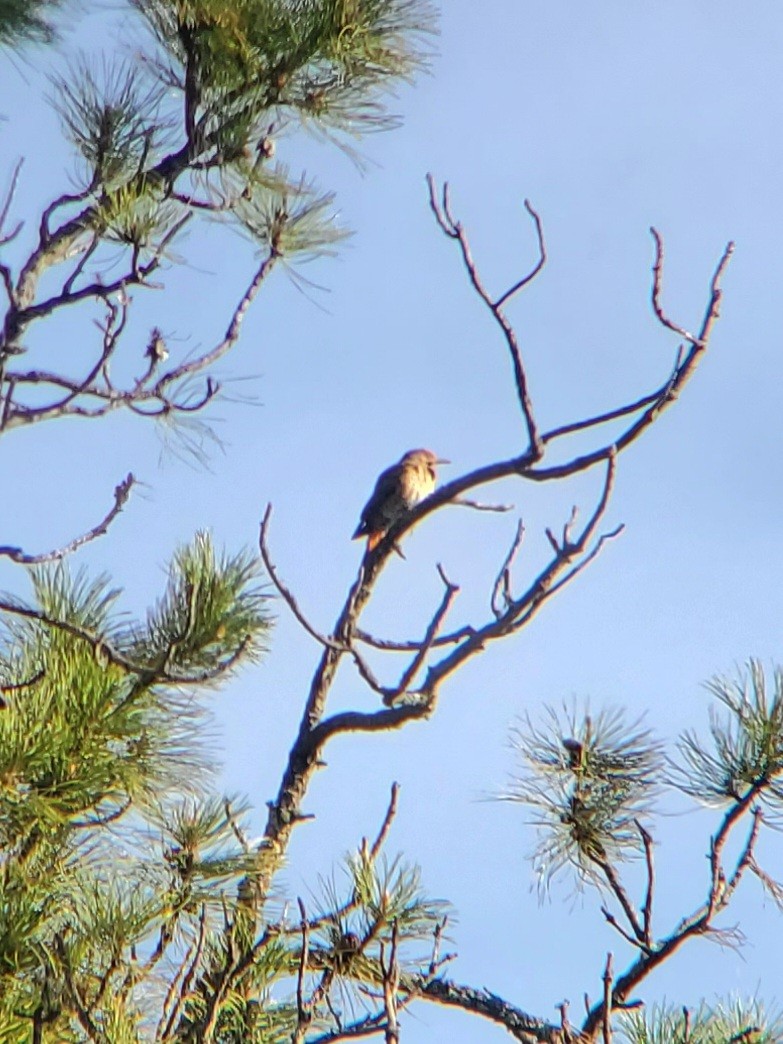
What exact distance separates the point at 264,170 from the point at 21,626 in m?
1.05

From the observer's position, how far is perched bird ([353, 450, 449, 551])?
16.5 ft

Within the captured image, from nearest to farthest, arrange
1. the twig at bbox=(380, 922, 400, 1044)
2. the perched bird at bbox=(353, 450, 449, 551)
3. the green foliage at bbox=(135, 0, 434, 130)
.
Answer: the twig at bbox=(380, 922, 400, 1044), the green foliage at bbox=(135, 0, 434, 130), the perched bird at bbox=(353, 450, 449, 551)

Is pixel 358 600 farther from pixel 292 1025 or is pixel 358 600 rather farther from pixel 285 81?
pixel 285 81

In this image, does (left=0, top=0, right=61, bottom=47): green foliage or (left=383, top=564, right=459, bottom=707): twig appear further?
(left=0, top=0, right=61, bottom=47): green foliage

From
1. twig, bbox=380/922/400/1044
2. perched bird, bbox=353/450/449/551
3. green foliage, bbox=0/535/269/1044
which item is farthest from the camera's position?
perched bird, bbox=353/450/449/551

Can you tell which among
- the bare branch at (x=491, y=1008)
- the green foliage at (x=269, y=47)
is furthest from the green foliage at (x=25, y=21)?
the bare branch at (x=491, y=1008)

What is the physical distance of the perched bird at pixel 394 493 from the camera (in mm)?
5027

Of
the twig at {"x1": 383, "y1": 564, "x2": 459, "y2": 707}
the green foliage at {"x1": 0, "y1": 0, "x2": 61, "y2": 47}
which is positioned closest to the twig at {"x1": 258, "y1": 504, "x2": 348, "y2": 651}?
the twig at {"x1": 383, "y1": 564, "x2": 459, "y2": 707}

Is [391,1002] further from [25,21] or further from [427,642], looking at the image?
[25,21]

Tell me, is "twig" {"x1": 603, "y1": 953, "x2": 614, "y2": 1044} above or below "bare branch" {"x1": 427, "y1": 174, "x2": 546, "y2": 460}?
below

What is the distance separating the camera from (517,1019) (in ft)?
9.07

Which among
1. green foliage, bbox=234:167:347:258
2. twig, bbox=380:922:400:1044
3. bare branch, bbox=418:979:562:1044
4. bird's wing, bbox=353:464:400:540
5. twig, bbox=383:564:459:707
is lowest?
twig, bbox=380:922:400:1044

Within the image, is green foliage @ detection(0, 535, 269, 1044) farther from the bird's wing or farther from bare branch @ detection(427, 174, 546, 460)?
the bird's wing

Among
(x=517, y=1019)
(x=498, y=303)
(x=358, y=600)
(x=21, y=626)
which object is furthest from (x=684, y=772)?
(x=21, y=626)
